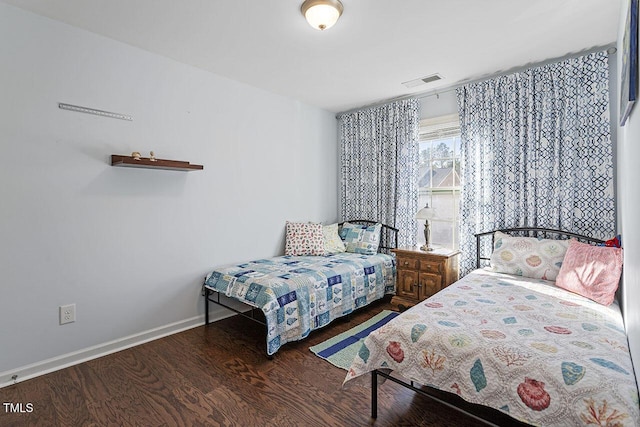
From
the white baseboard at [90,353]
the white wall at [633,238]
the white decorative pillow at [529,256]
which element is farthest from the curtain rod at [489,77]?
the white baseboard at [90,353]

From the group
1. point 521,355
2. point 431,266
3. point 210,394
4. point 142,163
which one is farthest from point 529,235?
point 142,163

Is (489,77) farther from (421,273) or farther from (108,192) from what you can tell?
(108,192)

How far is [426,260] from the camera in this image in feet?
10.6

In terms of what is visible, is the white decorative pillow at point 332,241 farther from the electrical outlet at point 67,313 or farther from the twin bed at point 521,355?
the electrical outlet at point 67,313

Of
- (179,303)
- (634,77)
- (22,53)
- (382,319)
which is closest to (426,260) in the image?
(382,319)

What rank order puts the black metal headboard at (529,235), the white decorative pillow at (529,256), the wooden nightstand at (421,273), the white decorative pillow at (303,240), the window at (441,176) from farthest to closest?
the white decorative pillow at (303,240)
the window at (441,176)
the wooden nightstand at (421,273)
the black metal headboard at (529,235)
the white decorative pillow at (529,256)

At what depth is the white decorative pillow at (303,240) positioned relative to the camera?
3.73 m

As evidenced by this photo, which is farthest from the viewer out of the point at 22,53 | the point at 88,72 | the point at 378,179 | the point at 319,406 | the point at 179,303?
the point at 378,179

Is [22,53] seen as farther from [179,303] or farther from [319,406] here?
[319,406]

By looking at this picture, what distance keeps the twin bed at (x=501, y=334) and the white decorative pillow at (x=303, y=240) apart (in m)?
0.71

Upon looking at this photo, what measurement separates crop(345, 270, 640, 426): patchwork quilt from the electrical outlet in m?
2.12

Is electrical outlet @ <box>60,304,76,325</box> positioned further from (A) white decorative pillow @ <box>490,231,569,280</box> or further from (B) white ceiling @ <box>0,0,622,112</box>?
(A) white decorative pillow @ <box>490,231,569,280</box>

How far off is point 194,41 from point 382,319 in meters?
3.04

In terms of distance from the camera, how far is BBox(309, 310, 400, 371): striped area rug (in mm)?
2361
